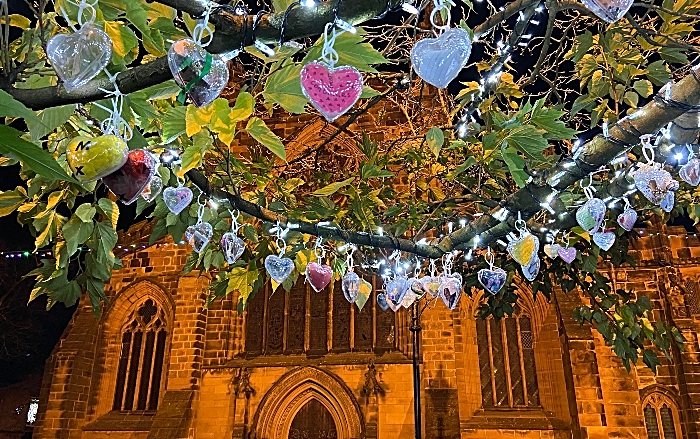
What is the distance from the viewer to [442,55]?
131 centimetres

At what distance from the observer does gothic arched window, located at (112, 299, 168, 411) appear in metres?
10.3

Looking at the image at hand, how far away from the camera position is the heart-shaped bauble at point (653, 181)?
225 centimetres

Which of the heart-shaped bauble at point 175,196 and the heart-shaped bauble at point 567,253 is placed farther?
the heart-shaped bauble at point 567,253

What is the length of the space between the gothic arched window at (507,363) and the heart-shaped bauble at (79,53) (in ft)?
30.1

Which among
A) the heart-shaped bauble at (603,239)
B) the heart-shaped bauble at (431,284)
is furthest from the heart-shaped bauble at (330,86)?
the heart-shaped bauble at (431,284)

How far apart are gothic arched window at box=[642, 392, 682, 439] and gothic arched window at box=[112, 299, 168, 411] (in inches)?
386

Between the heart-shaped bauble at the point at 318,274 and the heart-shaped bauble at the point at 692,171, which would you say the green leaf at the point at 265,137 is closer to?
the heart-shaped bauble at the point at 318,274

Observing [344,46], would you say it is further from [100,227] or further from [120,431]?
[120,431]

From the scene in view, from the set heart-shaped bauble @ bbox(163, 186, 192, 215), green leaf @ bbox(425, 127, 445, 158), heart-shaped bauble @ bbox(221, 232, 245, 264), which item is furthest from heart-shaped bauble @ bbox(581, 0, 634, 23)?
heart-shaped bauble @ bbox(221, 232, 245, 264)

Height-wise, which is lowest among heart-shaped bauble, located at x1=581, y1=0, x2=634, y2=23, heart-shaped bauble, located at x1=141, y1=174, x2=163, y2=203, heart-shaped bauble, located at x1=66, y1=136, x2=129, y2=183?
heart-shaped bauble, located at x1=66, y1=136, x2=129, y2=183

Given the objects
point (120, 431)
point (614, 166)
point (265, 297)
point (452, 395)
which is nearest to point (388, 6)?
point (614, 166)

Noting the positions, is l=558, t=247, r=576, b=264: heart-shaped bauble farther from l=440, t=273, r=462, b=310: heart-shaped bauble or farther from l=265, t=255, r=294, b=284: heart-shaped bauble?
l=265, t=255, r=294, b=284: heart-shaped bauble

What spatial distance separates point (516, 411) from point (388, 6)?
9425 mm

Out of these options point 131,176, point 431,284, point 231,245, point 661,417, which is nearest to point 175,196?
point 231,245
